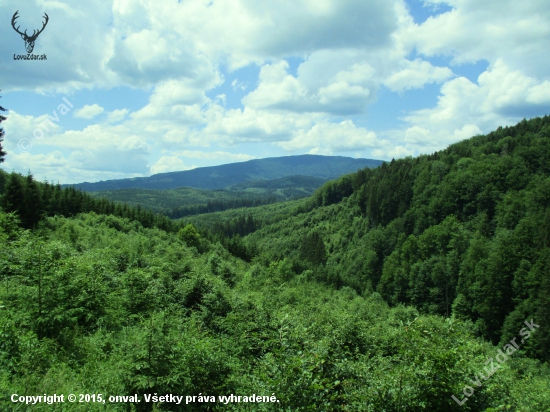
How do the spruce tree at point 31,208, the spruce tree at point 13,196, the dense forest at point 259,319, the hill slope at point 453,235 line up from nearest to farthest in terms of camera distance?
the dense forest at point 259,319
the spruce tree at point 13,196
the spruce tree at point 31,208
the hill slope at point 453,235

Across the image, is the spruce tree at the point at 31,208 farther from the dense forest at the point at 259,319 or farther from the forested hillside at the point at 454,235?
the forested hillside at the point at 454,235

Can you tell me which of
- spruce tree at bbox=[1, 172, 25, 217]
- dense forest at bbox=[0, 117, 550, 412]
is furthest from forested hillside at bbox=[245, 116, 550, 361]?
spruce tree at bbox=[1, 172, 25, 217]

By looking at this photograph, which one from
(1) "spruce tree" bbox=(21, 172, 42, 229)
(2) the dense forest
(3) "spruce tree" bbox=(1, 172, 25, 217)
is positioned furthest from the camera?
(1) "spruce tree" bbox=(21, 172, 42, 229)

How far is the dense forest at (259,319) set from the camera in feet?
28.5

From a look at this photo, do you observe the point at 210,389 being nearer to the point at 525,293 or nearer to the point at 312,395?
the point at 312,395

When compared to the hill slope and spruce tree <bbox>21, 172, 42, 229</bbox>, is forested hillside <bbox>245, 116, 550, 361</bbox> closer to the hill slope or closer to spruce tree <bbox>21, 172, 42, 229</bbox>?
the hill slope

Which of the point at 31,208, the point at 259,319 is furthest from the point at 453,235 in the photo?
the point at 31,208

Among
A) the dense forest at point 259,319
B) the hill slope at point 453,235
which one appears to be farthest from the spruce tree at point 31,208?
the hill slope at point 453,235

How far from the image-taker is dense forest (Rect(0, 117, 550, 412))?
28.5 feet

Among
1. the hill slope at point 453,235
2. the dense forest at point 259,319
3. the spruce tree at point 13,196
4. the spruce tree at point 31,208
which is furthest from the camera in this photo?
the hill slope at point 453,235

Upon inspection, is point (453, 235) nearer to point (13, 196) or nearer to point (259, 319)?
point (259, 319)

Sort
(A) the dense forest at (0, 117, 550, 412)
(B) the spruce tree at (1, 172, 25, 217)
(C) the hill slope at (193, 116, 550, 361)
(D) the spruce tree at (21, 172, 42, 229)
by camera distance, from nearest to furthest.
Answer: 1. (A) the dense forest at (0, 117, 550, 412)
2. (B) the spruce tree at (1, 172, 25, 217)
3. (D) the spruce tree at (21, 172, 42, 229)
4. (C) the hill slope at (193, 116, 550, 361)

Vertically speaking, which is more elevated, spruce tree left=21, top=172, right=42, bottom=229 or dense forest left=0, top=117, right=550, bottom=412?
spruce tree left=21, top=172, right=42, bottom=229

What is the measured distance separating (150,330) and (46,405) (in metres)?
2.77
